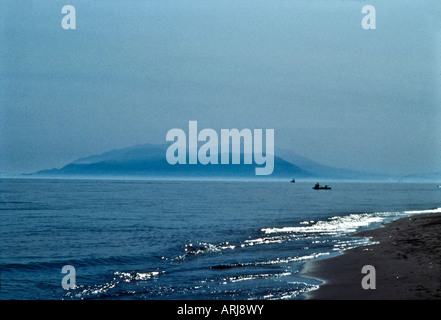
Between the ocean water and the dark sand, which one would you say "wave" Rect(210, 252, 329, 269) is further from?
the dark sand

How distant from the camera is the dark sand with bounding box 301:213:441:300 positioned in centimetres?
1455

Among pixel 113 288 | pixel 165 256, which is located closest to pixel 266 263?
pixel 165 256

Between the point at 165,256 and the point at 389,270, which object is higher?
the point at 389,270

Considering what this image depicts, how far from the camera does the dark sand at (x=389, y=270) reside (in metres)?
14.6

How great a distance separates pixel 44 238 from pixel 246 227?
17.8m

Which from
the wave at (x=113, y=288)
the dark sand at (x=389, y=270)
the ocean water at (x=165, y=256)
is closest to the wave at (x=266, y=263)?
the ocean water at (x=165, y=256)

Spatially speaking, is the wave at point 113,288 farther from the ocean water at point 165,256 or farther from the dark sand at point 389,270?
the dark sand at point 389,270

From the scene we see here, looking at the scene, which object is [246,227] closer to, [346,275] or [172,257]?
[172,257]

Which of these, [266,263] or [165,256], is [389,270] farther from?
[165,256]

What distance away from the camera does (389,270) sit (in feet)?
60.7

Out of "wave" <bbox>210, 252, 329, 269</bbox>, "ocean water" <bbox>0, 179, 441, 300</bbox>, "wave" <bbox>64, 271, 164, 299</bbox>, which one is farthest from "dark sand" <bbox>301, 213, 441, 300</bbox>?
"wave" <bbox>64, 271, 164, 299</bbox>
